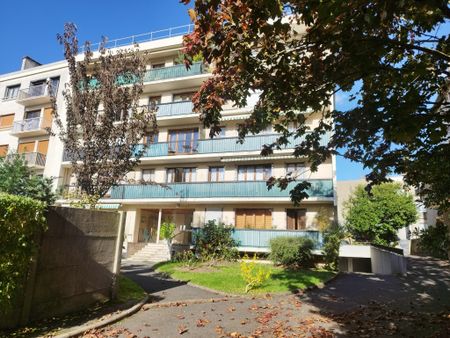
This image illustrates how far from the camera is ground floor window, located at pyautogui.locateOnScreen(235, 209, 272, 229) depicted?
76.9ft

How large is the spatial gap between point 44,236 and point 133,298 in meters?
3.77

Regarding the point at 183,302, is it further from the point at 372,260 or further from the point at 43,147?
the point at 43,147

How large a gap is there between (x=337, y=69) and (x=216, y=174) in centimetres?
1965

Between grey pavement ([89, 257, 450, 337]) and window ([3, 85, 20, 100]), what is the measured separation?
3134 centimetres

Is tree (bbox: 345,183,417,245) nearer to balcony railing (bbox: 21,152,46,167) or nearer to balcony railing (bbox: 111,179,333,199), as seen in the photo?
balcony railing (bbox: 111,179,333,199)

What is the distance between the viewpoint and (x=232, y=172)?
2514cm

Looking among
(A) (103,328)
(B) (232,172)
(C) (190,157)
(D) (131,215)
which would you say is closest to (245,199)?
(B) (232,172)

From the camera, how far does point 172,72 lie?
27.1 metres

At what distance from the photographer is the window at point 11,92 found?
34.3 m

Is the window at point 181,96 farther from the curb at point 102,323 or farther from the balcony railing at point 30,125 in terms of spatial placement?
the curb at point 102,323

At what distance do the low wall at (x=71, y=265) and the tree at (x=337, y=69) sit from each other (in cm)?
407

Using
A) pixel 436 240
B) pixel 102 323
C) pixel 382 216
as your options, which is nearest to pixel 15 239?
pixel 102 323

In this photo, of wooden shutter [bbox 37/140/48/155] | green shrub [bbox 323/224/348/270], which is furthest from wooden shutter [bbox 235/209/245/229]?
wooden shutter [bbox 37/140/48/155]

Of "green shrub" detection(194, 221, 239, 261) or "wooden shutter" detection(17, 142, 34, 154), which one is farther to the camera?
"wooden shutter" detection(17, 142, 34, 154)
